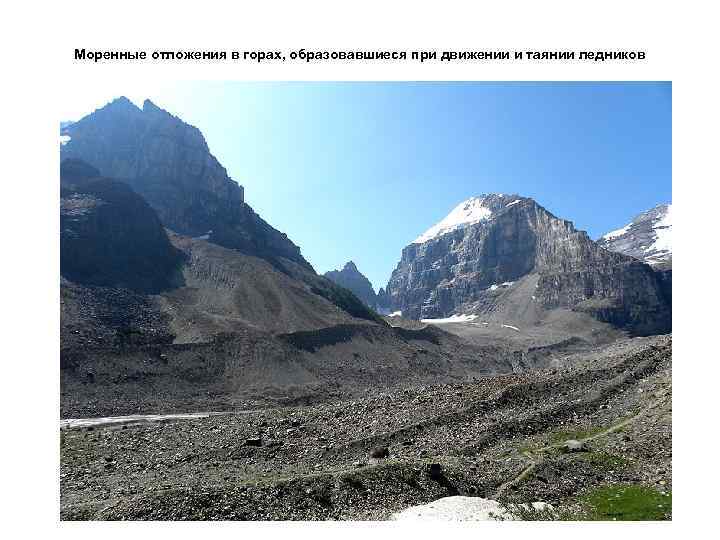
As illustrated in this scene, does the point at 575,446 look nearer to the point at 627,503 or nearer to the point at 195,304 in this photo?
the point at 627,503

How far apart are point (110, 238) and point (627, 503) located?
12013cm

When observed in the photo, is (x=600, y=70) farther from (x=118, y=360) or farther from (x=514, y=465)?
(x=118, y=360)

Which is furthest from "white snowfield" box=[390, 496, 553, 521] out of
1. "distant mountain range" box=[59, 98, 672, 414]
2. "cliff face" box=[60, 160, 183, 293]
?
"cliff face" box=[60, 160, 183, 293]

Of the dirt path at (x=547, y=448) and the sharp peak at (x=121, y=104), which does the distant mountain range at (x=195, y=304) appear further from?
the dirt path at (x=547, y=448)

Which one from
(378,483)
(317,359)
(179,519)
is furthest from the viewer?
(317,359)

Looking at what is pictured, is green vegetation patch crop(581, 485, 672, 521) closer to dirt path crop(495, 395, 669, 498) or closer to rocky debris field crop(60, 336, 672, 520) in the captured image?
rocky debris field crop(60, 336, 672, 520)

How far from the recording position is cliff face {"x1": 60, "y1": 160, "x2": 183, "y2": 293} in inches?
4122

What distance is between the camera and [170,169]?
171 meters

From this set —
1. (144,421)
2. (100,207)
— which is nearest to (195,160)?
(100,207)

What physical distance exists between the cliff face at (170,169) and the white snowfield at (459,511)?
464 ft

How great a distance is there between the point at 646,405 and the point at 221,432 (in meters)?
25.8

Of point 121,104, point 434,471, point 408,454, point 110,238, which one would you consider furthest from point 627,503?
point 121,104

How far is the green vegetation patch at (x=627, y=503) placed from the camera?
17578 millimetres

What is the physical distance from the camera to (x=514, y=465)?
2309 cm
